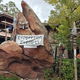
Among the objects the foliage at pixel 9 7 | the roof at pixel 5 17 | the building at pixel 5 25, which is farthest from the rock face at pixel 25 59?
the foliage at pixel 9 7

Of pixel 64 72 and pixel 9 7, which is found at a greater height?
pixel 9 7

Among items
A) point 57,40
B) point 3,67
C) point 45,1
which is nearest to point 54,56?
point 57,40

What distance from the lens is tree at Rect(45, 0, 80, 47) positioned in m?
18.4

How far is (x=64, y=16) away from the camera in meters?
19.6

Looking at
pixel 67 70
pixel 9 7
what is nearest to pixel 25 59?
pixel 67 70

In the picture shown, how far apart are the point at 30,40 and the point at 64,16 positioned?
165 inches

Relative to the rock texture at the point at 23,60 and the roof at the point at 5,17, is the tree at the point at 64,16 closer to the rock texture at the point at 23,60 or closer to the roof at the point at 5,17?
the rock texture at the point at 23,60

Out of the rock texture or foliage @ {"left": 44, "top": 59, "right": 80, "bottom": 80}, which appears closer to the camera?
foliage @ {"left": 44, "top": 59, "right": 80, "bottom": 80}

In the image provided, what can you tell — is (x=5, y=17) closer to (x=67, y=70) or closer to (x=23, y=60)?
(x=23, y=60)

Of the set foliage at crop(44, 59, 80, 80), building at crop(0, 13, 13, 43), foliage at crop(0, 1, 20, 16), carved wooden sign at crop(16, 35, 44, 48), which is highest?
foliage at crop(0, 1, 20, 16)

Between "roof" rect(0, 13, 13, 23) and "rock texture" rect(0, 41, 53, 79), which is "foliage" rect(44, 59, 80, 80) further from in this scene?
"roof" rect(0, 13, 13, 23)

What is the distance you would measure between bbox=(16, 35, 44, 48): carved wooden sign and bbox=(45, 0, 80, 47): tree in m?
1.92

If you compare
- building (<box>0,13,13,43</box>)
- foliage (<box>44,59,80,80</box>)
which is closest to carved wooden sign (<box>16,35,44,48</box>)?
foliage (<box>44,59,80,80</box>)

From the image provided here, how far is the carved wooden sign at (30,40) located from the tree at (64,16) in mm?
1923
